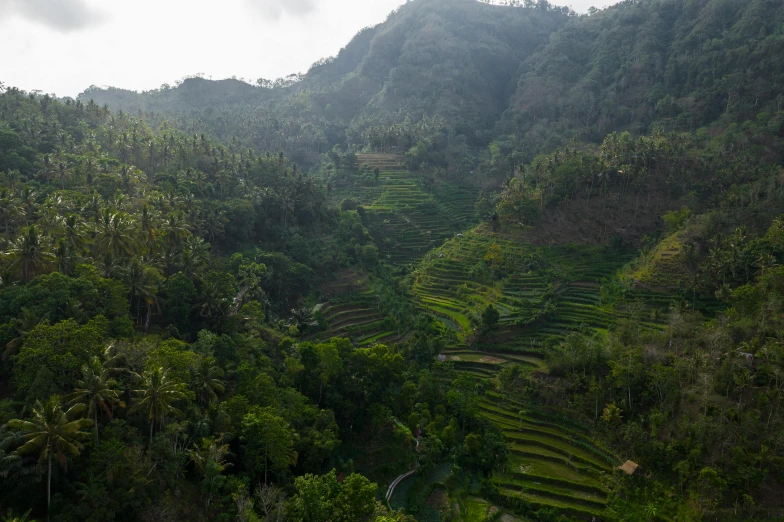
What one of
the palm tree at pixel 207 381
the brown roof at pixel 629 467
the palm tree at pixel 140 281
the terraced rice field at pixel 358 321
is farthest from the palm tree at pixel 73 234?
the brown roof at pixel 629 467

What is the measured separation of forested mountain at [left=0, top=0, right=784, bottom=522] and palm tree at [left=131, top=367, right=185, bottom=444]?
10cm

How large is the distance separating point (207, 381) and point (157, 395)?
4.42 meters

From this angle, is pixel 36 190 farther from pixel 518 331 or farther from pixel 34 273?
pixel 518 331

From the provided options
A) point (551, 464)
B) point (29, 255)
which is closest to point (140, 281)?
point (29, 255)

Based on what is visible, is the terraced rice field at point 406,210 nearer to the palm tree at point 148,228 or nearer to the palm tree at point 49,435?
the palm tree at point 148,228

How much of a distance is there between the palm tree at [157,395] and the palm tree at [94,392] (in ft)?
3.62

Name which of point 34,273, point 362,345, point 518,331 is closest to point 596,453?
point 518,331

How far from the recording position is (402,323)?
48.4m

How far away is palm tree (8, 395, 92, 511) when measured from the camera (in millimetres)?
18250

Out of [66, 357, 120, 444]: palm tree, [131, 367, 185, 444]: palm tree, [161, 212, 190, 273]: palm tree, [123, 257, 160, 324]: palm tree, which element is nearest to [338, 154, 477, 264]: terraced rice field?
[161, 212, 190, 273]: palm tree

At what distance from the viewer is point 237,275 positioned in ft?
150

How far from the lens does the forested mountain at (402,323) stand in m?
22.5

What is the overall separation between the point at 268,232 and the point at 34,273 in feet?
93.9

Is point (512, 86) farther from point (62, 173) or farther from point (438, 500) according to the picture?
point (438, 500)
